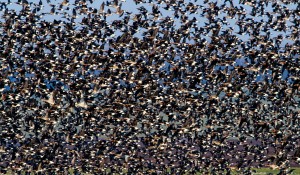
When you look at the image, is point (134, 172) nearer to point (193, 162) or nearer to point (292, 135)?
point (193, 162)

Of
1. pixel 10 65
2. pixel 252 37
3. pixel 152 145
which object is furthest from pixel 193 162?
pixel 10 65

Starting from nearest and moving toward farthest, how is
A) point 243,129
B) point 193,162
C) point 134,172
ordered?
point 134,172
point 193,162
point 243,129

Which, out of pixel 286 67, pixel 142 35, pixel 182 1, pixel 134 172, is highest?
pixel 182 1

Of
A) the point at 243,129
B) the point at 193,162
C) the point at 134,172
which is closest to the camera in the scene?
the point at 134,172

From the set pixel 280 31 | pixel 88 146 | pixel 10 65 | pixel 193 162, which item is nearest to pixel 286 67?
pixel 280 31

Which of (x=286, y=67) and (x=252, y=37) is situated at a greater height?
(x=252, y=37)

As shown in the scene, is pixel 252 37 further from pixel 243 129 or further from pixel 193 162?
pixel 193 162

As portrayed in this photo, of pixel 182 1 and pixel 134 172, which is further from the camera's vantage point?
pixel 182 1
